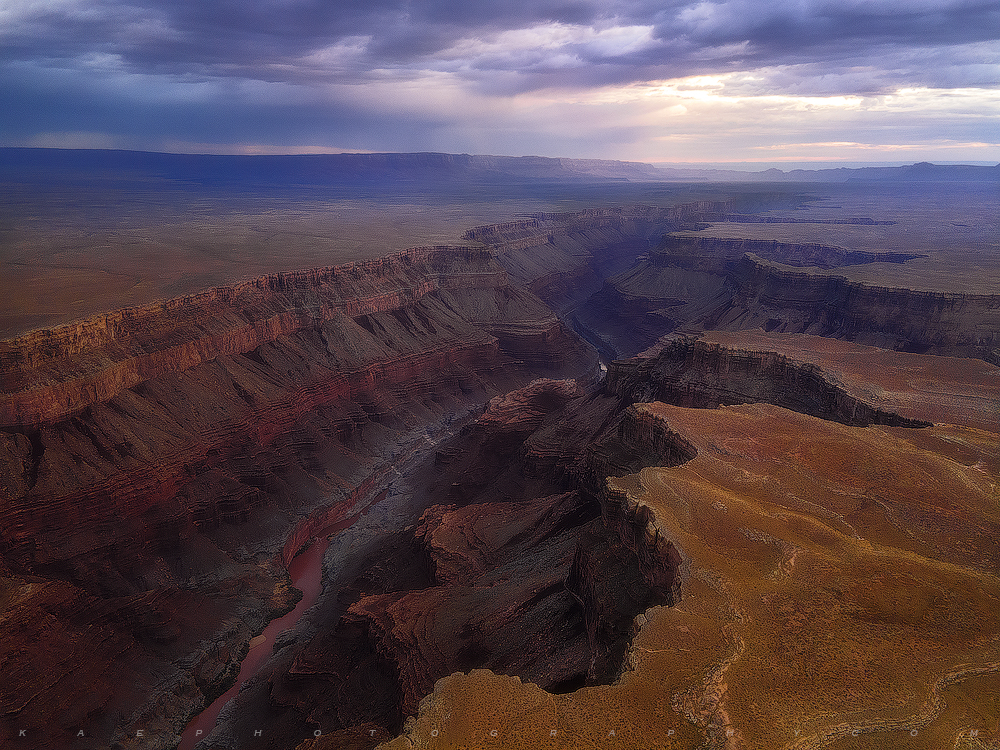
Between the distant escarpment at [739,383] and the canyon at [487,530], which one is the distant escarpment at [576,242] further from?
the distant escarpment at [739,383]

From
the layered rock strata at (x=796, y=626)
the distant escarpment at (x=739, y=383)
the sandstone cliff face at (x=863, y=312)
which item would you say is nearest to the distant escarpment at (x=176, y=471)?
the layered rock strata at (x=796, y=626)

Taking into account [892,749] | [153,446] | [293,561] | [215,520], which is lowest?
[293,561]

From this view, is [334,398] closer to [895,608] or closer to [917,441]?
[917,441]

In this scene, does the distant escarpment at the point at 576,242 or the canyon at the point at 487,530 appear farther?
the distant escarpment at the point at 576,242

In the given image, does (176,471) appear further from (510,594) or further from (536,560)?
(510,594)

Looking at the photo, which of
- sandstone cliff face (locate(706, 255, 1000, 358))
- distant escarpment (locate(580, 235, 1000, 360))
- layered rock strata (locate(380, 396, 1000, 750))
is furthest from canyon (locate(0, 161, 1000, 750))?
distant escarpment (locate(580, 235, 1000, 360))

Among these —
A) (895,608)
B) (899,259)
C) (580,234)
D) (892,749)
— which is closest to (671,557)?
(895,608)

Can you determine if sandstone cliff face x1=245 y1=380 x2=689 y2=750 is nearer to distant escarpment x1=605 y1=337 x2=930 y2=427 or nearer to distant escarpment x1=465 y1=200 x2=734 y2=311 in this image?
distant escarpment x1=605 y1=337 x2=930 y2=427

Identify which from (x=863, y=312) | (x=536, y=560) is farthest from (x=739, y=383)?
(x=863, y=312)
